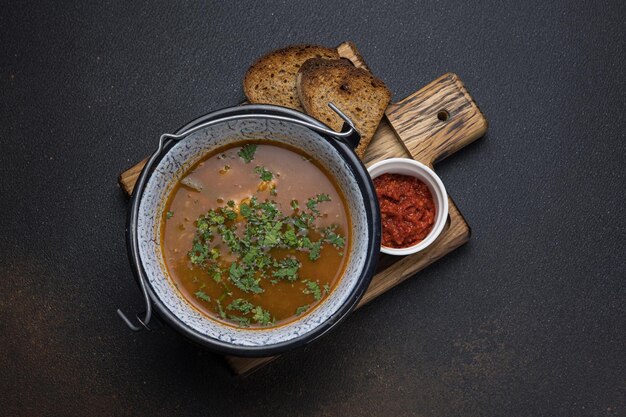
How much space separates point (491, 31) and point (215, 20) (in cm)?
119

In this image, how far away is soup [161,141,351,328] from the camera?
222 centimetres

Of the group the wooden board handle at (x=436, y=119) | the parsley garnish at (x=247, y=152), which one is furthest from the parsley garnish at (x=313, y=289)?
the wooden board handle at (x=436, y=119)

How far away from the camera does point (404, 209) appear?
8.34 feet

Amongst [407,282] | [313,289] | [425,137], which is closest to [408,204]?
[425,137]

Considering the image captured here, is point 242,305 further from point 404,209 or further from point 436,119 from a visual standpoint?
point 436,119

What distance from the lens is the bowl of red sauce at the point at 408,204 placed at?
252cm

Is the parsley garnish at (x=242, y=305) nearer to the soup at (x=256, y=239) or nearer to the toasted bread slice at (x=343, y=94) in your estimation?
the soup at (x=256, y=239)

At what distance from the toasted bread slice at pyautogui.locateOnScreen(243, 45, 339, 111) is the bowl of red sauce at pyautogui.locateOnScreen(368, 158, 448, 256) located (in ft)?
1.53

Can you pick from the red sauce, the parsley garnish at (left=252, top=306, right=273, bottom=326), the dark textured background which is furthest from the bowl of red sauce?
the parsley garnish at (left=252, top=306, right=273, bottom=326)

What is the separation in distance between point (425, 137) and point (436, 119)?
0.09m

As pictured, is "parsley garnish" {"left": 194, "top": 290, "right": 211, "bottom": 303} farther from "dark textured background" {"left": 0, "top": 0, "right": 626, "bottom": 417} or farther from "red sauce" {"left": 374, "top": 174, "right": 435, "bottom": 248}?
"red sauce" {"left": 374, "top": 174, "right": 435, "bottom": 248}

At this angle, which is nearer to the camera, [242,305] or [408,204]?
[242,305]

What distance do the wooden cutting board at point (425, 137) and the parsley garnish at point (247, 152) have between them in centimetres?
52

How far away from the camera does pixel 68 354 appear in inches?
110
